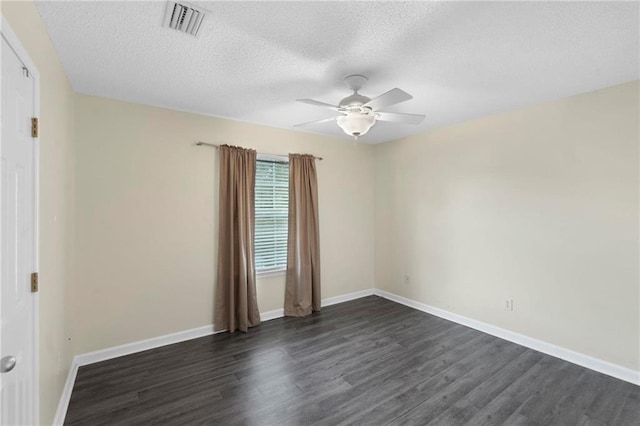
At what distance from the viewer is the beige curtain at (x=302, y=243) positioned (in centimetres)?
401

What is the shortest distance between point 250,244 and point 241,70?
2.01 meters

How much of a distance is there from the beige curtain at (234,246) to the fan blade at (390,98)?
6.27 ft

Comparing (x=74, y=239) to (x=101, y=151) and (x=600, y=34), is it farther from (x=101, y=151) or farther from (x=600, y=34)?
(x=600, y=34)

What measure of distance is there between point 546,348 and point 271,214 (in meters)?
3.47

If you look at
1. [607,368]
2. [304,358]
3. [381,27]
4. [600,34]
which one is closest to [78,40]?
[381,27]

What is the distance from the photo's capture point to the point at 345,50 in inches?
78.8

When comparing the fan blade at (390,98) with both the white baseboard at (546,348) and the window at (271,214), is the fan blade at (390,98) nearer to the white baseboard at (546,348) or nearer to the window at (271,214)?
the window at (271,214)

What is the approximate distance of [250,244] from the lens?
11.7 feet

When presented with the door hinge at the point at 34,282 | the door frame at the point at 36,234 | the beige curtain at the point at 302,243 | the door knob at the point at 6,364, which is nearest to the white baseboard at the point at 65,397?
the door frame at the point at 36,234

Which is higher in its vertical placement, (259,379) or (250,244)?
(250,244)

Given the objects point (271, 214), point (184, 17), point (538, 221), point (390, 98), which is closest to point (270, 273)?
point (271, 214)

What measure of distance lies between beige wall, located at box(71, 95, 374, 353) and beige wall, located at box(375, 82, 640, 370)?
2.31 m

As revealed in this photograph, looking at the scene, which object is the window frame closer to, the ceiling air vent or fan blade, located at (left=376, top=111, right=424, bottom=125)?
fan blade, located at (left=376, top=111, right=424, bottom=125)

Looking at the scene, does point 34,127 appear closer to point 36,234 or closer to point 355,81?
point 36,234
